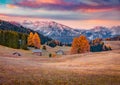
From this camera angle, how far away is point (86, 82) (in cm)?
2366

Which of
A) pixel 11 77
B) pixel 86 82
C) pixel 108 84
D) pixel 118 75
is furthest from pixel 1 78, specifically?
pixel 118 75

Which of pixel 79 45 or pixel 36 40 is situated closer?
pixel 79 45

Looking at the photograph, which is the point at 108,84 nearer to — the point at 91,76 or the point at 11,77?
the point at 91,76

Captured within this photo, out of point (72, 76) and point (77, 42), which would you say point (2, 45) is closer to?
point (77, 42)

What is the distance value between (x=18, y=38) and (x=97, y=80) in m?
68.4

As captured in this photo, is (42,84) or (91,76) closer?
(42,84)

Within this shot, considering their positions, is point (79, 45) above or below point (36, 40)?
below

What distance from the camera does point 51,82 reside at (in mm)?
22875

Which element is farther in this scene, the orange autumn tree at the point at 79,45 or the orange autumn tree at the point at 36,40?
the orange autumn tree at the point at 36,40

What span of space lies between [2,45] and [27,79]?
2596 inches

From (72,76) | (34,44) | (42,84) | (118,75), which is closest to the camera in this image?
(42,84)

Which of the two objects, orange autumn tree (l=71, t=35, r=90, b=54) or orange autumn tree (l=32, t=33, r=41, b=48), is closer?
orange autumn tree (l=71, t=35, r=90, b=54)

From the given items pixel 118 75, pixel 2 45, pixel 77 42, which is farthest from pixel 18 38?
pixel 118 75

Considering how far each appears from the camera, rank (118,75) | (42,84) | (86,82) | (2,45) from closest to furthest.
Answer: (42,84)
(86,82)
(118,75)
(2,45)
